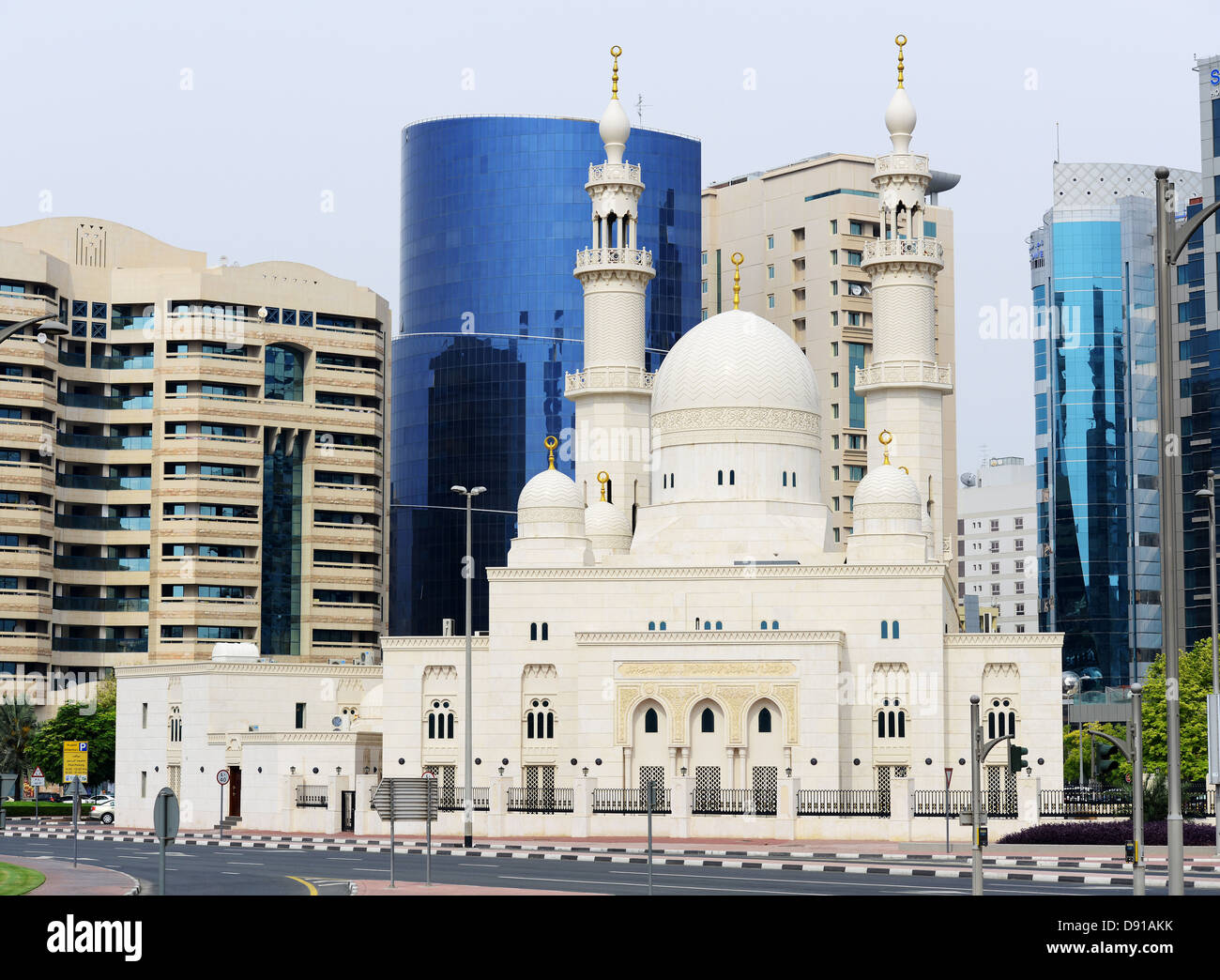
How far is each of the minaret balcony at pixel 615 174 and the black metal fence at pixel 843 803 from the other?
26.9 metres

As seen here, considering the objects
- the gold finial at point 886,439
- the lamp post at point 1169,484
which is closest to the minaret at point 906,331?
the gold finial at point 886,439

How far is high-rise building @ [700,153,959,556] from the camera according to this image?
122 m

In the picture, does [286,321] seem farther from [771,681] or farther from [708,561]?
[771,681]

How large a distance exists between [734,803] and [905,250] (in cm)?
2444

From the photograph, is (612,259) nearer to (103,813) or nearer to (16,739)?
(103,813)

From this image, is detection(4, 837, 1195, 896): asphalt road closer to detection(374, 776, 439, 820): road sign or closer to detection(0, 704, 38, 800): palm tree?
detection(374, 776, 439, 820): road sign

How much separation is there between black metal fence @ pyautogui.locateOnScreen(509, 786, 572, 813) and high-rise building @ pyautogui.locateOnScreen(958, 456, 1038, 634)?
3828 inches

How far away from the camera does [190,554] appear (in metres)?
107

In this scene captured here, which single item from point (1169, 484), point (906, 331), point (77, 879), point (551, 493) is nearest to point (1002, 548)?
point (906, 331)

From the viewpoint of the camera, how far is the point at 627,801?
2420 inches

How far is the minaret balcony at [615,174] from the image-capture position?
74562 mm

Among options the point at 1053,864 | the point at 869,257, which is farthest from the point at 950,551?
the point at 1053,864

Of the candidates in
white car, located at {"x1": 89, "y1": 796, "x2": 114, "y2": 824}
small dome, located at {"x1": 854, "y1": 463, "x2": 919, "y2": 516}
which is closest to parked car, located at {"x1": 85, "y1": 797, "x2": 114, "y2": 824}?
white car, located at {"x1": 89, "y1": 796, "x2": 114, "y2": 824}
